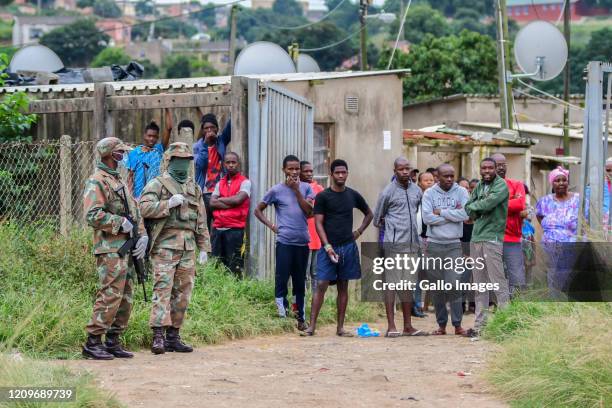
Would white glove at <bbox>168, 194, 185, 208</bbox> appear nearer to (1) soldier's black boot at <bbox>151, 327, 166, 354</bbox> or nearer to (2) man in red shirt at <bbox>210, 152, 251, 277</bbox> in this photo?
(1) soldier's black boot at <bbox>151, 327, 166, 354</bbox>

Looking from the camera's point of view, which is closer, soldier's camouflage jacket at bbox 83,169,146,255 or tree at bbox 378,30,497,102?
soldier's camouflage jacket at bbox 83,169,146,255

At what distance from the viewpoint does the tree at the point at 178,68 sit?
71425mm

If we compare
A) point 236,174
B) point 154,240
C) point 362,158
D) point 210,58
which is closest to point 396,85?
point 362,158

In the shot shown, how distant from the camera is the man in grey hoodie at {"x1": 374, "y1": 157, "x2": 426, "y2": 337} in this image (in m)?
11.9

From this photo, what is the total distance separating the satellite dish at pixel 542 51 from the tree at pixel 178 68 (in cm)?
5110

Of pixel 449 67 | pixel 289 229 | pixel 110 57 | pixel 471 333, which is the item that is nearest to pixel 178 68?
pixel 110 57

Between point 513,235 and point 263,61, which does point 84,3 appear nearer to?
point 263,61

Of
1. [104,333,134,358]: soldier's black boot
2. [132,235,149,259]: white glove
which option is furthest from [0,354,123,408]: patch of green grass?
[132,235,149,259]: white glove

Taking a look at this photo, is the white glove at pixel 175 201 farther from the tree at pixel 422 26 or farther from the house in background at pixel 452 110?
the tree at pixel 422 26

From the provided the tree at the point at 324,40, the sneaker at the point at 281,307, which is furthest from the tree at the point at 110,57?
the sneaker at the point at 281,307

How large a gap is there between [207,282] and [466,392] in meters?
4.00

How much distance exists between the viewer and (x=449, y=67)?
40719 millimetres

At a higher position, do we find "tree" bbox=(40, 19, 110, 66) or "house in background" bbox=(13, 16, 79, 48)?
"house in background" bbox=(13, 16, 79, 48)

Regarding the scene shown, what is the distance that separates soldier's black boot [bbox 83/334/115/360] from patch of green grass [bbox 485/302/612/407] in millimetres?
3008
